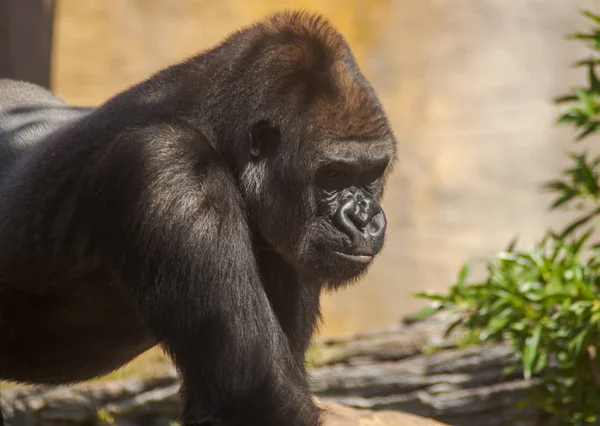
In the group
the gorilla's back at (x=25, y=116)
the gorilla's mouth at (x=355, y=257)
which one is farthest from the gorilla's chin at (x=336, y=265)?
the gorilla's back at (x=25, y=116)

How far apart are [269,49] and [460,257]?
5.68 metres

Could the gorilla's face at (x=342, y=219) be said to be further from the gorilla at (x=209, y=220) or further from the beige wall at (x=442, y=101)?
the beige wall at (x=442, y=101)

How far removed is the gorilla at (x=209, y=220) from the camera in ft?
10.7

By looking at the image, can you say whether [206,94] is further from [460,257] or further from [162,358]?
[460,257]

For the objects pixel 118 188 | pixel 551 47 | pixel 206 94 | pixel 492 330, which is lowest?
pixel 492 330

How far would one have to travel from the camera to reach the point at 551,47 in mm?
9305

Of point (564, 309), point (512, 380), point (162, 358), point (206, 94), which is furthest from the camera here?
point (162, 358)

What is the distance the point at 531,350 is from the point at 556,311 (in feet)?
1.25

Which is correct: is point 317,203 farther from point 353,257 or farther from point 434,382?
point 434,382

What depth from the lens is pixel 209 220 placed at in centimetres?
329

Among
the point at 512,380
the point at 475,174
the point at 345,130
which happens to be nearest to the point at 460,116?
the point at 475,174

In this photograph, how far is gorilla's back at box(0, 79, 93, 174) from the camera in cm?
409

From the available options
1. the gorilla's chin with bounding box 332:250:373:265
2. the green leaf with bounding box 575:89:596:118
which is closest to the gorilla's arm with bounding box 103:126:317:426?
the gorilla's chin with bounding box 332:250:373:265

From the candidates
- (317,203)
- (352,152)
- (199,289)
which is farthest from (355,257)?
(199,289)
